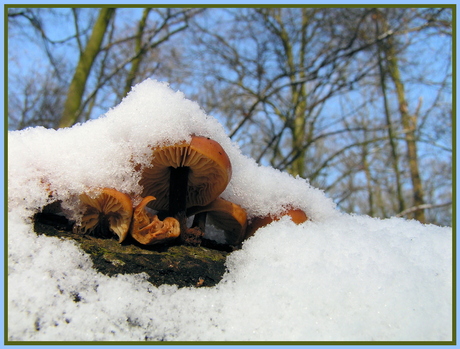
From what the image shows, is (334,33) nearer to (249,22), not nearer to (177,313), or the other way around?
(249,22)

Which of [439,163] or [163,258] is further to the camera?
[439,163]

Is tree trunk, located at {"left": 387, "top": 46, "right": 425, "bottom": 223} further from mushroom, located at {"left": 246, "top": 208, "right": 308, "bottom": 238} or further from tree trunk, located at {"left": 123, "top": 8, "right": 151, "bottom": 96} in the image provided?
mushroom, located at {"left": 246, "top": 208, "right": 308, "bottom": 238}

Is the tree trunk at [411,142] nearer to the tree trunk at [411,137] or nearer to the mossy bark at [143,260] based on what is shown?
the tree trunk at [411,137]

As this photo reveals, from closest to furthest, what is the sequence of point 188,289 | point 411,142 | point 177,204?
1. point 188,289
2. point 177,204
3. point 411,142

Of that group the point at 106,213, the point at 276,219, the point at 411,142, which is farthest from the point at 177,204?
the point at 411,142

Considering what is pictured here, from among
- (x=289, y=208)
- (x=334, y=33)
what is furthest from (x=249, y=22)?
(x=289, y=208)

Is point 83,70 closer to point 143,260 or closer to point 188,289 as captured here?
point 143,260

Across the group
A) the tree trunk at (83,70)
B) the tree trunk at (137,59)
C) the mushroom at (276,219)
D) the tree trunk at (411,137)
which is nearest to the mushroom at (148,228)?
the mushroom at (276,219)

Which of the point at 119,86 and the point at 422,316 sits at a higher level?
the point at 119,86
